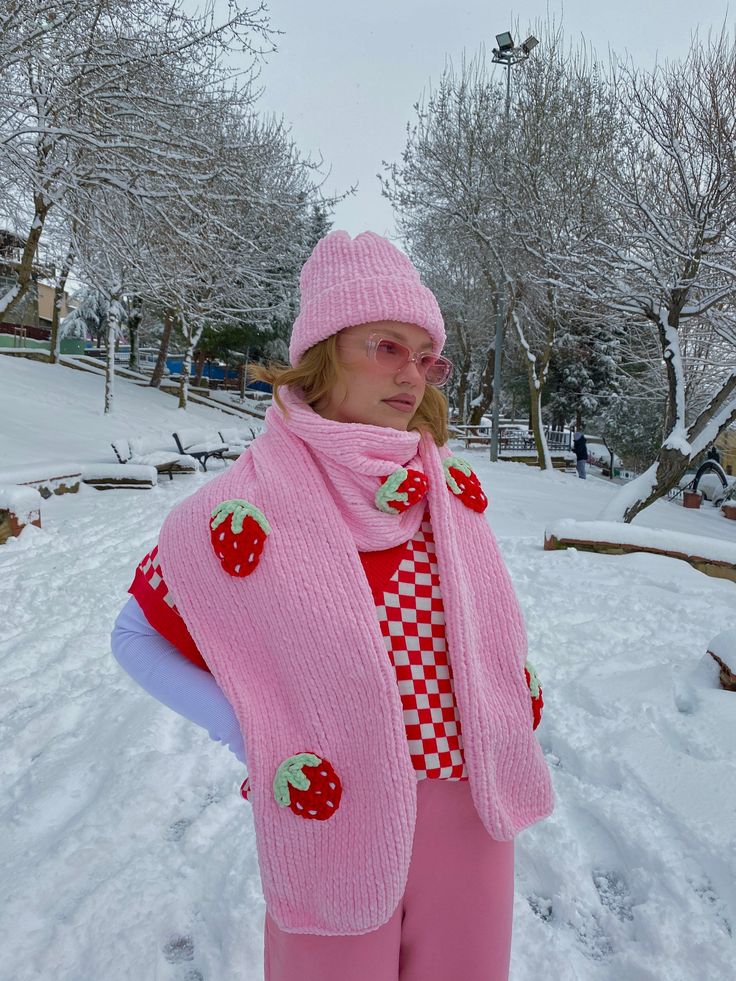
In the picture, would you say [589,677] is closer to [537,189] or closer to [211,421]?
[537,189]

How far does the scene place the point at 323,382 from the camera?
1336mm

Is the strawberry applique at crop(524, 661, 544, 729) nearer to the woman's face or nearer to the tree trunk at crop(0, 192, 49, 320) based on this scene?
the woman's face

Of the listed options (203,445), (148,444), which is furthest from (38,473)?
(203,445)

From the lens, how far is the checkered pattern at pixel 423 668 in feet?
3.80

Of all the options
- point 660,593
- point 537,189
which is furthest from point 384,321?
point 537,189

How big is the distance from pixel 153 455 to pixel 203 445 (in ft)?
5.81

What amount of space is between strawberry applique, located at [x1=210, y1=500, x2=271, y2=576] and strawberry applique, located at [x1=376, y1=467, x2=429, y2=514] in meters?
0.23

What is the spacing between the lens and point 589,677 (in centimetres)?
375

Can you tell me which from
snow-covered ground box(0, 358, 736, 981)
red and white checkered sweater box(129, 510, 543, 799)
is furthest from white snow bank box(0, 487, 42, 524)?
red and white checkered sweater box(129, 510, 543, 799)

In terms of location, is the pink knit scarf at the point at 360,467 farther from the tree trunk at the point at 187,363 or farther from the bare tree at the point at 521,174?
the tree trunk at the point at 187,363

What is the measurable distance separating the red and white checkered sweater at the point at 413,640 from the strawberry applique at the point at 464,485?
8.1 inches

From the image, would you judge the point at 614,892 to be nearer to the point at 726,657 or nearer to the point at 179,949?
the point at 179,949

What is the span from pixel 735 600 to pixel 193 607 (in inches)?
212

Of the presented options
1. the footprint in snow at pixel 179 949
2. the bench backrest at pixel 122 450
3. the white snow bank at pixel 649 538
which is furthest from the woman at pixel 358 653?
the bench backrest at pixel 122 450
